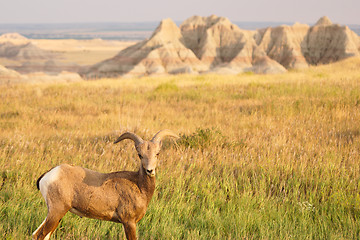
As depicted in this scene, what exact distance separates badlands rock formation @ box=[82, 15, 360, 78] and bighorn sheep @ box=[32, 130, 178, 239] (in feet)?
269

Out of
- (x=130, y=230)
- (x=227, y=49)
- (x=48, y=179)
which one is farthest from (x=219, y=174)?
(x=227, y=49)

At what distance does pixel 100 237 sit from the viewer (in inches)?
140

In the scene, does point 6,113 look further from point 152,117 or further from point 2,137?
point 152,117

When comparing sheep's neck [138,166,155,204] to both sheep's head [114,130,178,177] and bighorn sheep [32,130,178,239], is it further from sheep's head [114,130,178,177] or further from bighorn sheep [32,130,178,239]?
sheep's head [114,130,178,177]

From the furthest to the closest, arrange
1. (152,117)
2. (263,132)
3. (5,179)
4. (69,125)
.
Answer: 1. (152,117)
2. (69,125)
3. (263,132)
4. (5,179)

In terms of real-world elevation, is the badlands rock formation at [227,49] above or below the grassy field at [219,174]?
below

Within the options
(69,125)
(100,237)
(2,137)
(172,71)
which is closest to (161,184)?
(100,237)

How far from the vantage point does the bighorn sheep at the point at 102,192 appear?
256 centimetres

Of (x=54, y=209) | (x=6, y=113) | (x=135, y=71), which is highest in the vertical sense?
(x=54, y=209)

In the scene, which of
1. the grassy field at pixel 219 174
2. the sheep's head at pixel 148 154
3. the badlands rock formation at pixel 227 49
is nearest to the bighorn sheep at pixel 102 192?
the sheep's head at pixel 148 154

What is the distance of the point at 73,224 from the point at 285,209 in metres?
2.62

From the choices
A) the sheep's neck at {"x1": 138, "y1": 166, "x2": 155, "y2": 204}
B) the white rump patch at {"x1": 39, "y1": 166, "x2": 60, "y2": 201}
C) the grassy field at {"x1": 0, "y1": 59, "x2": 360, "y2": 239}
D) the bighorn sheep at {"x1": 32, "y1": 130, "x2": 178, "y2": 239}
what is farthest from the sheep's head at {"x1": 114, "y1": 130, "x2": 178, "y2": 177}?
the grassy field at {"x1": 0, "y1": 59, "x2": 360, "y2": 239}

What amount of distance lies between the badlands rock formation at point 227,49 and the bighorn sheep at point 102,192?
81.9 meters

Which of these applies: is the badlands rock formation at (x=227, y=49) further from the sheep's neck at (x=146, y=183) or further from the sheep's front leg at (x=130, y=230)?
the sheep's front leg at (x=130, y=230)
